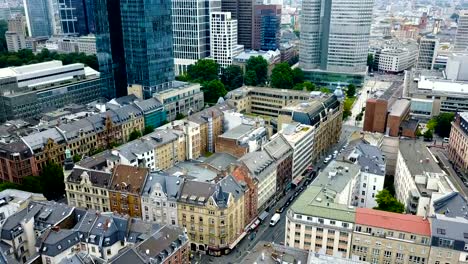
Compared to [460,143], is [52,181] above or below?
below

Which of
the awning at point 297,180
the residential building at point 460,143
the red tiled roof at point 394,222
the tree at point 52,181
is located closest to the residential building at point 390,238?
the red tiled roof at point 394,222

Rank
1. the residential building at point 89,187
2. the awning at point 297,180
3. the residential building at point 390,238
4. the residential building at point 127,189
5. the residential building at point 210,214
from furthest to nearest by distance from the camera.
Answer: the awning at point 297,180
the residential building at point 89,187
the residential building at point 127,189
the residential building at point 210,214
the residential building at point 390,238

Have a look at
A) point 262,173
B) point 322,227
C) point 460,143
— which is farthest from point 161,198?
point 460,143

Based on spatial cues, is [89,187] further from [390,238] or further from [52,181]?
[390,238]

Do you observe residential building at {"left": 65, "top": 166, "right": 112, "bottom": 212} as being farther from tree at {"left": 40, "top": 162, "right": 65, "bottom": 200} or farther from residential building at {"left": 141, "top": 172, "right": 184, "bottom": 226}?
tree at {"left": 40, "top": 162, "right": 65, "bottom": 200}

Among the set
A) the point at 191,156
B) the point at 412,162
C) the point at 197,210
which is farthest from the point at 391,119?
the point at 197,210

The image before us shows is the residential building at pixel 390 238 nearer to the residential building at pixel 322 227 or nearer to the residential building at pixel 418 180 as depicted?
the residential building at pixel 322 227

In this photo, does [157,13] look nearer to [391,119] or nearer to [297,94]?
[297,94]
